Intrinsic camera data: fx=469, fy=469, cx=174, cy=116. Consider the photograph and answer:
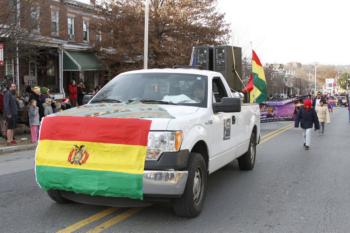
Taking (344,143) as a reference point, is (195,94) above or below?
above

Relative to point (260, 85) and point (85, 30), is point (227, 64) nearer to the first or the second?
point (260, 85)

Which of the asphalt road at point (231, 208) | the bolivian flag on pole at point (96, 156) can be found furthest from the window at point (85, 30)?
the bolivian flag on pole at point (96, 156)

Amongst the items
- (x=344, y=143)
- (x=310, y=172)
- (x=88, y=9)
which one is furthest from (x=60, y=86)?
(x=310, y=172)

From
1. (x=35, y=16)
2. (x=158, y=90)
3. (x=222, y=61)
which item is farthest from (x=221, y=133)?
(x=35, y=16)

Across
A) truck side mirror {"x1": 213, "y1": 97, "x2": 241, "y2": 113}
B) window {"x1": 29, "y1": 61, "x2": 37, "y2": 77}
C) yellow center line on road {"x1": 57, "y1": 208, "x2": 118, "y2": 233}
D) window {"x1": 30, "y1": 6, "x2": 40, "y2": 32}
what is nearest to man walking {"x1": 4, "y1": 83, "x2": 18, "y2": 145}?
window {"x1": 30, "y1": 6, "x2": 40, "y2": 32}

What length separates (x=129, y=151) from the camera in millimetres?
5160

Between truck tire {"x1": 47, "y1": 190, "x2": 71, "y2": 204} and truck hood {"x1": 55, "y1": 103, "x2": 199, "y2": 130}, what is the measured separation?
1062 mm

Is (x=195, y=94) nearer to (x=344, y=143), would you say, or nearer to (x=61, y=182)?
(x=61, y=182)

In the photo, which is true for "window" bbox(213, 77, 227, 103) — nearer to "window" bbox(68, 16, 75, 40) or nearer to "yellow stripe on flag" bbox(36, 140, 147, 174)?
"yellow stripe on flag" bbox(36, 140, 147, 174)

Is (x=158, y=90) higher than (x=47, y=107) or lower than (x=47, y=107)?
higher

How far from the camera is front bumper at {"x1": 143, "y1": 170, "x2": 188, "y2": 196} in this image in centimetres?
507

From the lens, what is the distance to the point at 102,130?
5234 millimetres

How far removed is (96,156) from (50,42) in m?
22.2

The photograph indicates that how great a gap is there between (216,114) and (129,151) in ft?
6.26
